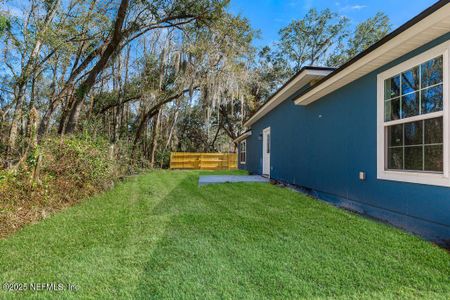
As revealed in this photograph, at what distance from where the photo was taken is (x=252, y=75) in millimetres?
14680

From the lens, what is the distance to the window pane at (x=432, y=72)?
9.66ft

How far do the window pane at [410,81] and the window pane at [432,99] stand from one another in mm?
165

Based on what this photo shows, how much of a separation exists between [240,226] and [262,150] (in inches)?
305

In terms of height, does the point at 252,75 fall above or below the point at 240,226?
above

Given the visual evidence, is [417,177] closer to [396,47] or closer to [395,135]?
[395,135]

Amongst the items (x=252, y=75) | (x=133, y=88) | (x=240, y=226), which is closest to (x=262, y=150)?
(x=252, y=75)

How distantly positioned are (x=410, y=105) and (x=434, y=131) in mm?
495

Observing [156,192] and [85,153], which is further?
[156,192]

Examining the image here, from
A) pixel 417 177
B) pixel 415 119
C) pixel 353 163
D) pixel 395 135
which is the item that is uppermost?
pixel 415 119

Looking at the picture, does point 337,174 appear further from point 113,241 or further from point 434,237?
point 113,241

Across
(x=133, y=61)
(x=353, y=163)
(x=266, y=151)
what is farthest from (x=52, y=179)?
(x=133, y=61)

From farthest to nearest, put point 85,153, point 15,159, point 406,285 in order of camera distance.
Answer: point 85,153
point 15,159
point 406,285

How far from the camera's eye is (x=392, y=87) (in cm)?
367

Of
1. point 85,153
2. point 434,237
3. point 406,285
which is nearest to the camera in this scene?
point 406,285
